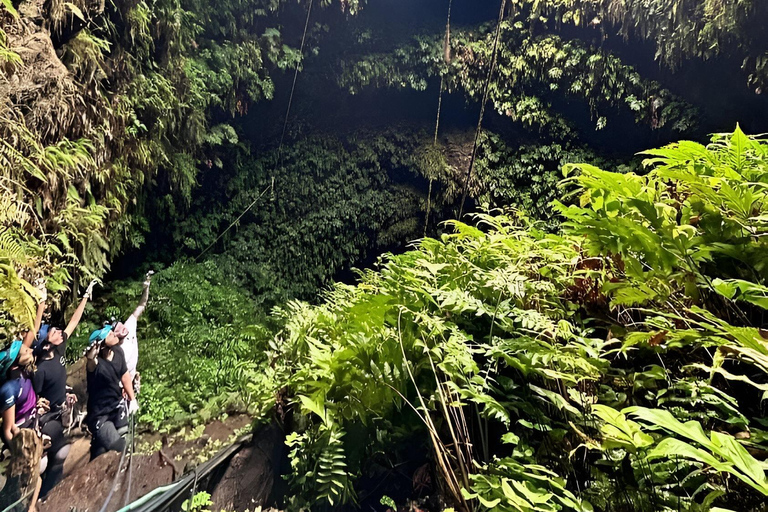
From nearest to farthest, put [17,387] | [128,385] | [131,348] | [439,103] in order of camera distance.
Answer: [17,387] → [128,385] → [131,348] → [439,103]

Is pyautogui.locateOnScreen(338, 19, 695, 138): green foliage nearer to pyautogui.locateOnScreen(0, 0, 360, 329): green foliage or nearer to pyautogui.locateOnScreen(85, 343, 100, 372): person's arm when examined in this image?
pyautogui.locateOnScreen(0, 0, 360, 329): green foliage

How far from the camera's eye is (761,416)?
0.69 meters

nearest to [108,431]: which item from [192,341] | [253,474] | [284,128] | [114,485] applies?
[114,485]

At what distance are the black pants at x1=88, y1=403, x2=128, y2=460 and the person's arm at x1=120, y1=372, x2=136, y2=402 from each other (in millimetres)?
89

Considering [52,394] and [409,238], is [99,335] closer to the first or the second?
[52,394]

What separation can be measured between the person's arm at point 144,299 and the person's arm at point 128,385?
1.11m

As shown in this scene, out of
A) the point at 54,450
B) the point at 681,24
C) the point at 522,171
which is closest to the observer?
the point at 54,450

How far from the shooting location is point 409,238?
6.46 meters

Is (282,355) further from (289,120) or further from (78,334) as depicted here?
(289,120)

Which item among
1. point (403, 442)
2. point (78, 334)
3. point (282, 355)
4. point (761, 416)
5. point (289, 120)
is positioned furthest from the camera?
point (289, 120)

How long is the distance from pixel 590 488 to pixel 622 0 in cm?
709

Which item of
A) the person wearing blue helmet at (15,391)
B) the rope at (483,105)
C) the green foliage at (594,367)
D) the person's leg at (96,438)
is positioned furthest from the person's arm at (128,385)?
the rope at (483,105)

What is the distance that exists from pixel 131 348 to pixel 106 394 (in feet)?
2.04

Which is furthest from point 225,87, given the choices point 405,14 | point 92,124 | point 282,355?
point 282,355
